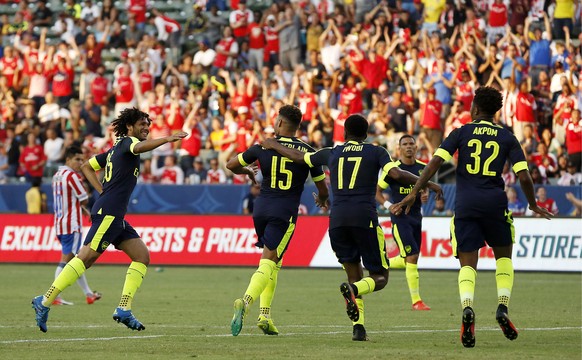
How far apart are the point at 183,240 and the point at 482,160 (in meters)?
15.5

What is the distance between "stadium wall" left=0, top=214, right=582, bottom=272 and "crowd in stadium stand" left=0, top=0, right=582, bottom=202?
269 cm

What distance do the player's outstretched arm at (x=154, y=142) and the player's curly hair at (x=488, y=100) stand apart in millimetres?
2971

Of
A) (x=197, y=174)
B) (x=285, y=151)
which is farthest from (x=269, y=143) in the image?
(x=197, y=174)

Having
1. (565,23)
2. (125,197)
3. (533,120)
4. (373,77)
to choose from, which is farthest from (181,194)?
(125,197)

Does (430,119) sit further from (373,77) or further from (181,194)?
(181,194)

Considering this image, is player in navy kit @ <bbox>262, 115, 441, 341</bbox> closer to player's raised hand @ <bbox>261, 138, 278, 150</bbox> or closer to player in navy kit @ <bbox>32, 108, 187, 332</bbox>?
player's raised hand @ <bbox>261, 138, 278, 150</bbox>

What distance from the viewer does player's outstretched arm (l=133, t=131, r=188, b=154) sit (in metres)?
12.4

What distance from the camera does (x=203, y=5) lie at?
36406 mm

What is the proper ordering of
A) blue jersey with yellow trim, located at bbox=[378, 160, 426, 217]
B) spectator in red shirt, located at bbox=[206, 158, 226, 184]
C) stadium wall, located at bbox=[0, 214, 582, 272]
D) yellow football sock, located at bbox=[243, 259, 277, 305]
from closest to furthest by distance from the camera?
yellow football sock, located at bbox=[243, 259, 277, 305]
blue jersey with yellow trim, located at bbox=[378, 160, 426, 217]
stadium wall, located at bbox=[0, 214, 582, 272]
spectator in red shirt, located at bbox=[206, 158, 226, 184]

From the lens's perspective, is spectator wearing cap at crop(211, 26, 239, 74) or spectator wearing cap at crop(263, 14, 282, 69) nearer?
spectator wearing cap at crop(263, 14, 282, 69)

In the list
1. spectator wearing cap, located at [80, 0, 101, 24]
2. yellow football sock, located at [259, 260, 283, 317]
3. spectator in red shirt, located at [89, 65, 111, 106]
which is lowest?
spectator in red shirt, located at [89, 65, 111, 106]

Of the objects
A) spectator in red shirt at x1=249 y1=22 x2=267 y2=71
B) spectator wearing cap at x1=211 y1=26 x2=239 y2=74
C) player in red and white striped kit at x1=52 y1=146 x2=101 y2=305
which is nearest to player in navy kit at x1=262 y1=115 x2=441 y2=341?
player in red and white striped kit at x1=52 y1=146 x2=101 y2=305

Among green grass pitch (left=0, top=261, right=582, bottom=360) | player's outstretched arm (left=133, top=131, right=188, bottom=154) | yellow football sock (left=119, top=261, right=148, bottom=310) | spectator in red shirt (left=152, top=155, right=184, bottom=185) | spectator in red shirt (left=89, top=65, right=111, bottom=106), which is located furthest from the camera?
spectator in red shirt (left=89, top=65, right=111, bottom=106)

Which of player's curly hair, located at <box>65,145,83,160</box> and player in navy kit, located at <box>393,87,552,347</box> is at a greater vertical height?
player in navy kit, located at <box>393,87,552,347</box>
